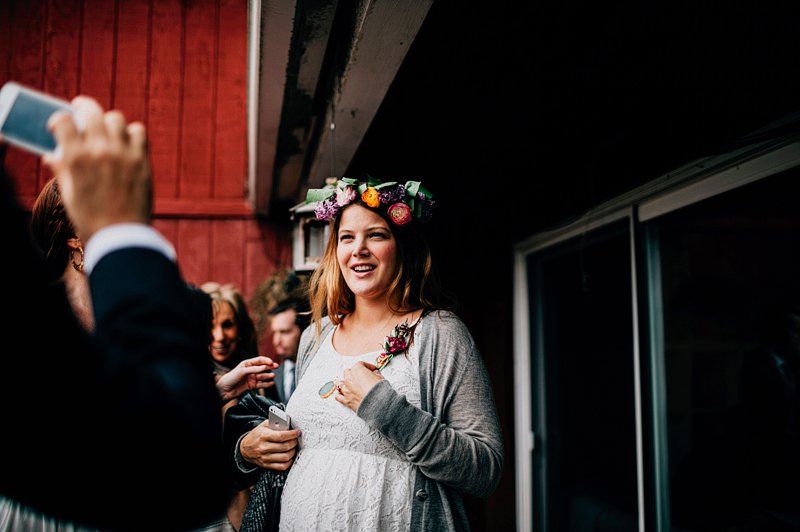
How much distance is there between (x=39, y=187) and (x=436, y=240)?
286cm

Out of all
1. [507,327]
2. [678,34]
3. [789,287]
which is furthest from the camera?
[507,327]

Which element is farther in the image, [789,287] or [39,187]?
[39,187]

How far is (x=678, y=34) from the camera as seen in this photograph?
4.79 ft

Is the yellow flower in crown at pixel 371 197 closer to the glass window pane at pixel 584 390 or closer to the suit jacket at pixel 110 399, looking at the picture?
the suit jacket at pixel 110 399

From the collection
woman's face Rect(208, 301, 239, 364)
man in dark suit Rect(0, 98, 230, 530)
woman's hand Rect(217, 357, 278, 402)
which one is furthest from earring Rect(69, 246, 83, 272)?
woman's face Rect(208, 301, 239, 364)

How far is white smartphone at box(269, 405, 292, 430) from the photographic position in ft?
4.94

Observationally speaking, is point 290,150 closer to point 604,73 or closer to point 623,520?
point 604,73

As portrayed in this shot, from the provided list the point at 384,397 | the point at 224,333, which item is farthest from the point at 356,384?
the point at 224,333

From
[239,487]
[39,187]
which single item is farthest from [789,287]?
[39,187]

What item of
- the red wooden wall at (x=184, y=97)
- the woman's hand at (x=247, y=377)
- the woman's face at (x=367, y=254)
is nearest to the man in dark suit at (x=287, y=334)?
the red wooden wall at (x=184, y=97)

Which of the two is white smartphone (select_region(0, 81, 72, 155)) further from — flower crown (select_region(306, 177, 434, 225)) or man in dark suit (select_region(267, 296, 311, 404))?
man in dark suit (select_region(267, 296, 311, 404))

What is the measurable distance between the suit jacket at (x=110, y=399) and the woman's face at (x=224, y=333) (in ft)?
7.23

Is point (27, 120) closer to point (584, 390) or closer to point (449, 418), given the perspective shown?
point (449, 418)

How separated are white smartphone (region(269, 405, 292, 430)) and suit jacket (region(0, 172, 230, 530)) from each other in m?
0.95
